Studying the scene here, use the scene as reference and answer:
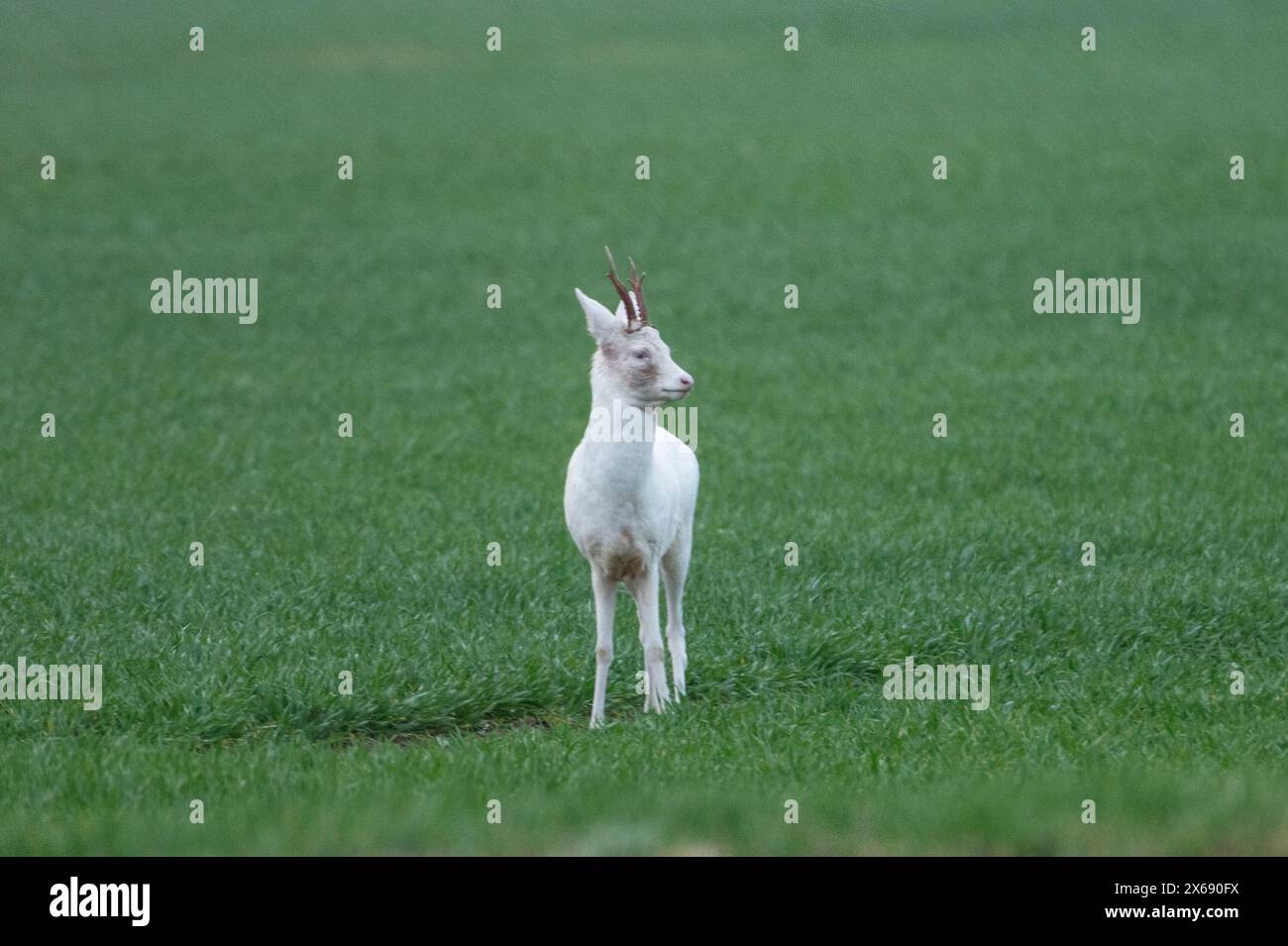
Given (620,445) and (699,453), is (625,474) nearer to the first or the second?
(620,445)

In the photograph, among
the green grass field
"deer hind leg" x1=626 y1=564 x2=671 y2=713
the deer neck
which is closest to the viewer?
the green grass field

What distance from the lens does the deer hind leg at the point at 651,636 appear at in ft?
28.7

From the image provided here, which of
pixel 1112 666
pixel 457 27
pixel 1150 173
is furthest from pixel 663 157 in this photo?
pixel 1112 666

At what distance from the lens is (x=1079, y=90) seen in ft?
125

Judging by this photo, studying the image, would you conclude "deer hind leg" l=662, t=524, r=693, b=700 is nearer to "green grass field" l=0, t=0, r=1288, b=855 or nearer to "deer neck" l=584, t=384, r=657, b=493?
"green grass field" l=0, t=0, r=1288, b=855

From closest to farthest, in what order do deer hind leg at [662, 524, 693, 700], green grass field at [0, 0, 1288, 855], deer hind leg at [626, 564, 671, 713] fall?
1. green grass field at [0, 0, 1288, 855]
2. deer hind leg at [626, 564, 671, 713]
3. deer hind leg at [662, 524, 693, 700]

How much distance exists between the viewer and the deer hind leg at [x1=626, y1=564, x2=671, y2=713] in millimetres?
8750

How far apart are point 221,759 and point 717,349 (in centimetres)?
1483

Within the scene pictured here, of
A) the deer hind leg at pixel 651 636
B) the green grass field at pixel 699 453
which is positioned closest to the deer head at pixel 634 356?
the deer hind leg at pixel 651 636

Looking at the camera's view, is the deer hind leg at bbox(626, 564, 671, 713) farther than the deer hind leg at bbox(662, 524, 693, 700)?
No

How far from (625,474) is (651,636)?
0.94 meters

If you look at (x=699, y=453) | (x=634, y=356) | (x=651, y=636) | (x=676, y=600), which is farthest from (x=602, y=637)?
(x=699, y=453)

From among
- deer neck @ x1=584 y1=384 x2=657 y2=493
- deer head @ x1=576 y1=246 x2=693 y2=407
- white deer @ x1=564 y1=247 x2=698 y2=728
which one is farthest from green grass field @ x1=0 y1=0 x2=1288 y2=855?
deer head @ x1=576 y1=246 x2=693 y2=407

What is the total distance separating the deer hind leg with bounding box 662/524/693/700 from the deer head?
108 cm
